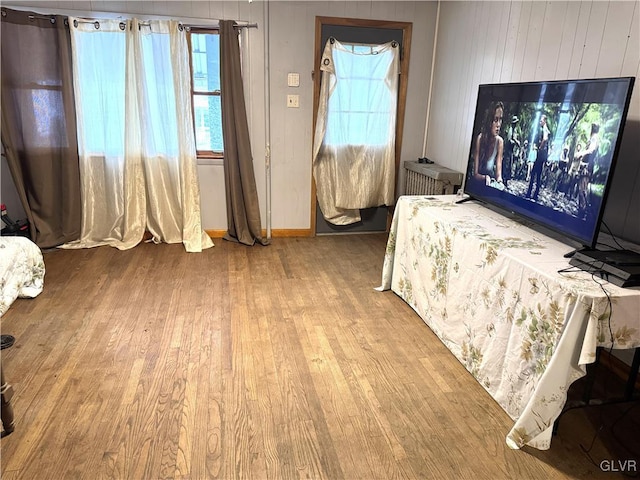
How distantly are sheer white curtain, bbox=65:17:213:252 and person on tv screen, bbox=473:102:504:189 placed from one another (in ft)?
7.96

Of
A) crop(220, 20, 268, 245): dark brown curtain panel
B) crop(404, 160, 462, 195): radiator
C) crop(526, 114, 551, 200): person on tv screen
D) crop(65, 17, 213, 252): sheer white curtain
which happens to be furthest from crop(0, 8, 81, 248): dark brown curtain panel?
crop(526, 114, 551, 200): person on tv screen

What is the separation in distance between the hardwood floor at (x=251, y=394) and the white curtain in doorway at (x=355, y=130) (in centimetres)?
134

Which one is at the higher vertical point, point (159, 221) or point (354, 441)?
point (159, 221)

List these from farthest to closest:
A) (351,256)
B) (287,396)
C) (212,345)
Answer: (351,256), (212,345), (287,396)

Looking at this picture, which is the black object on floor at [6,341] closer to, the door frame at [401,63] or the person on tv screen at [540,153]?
the door frame at [401,63]

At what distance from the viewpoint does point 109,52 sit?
143 inches

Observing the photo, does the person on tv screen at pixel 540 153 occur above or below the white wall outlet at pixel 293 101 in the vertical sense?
below

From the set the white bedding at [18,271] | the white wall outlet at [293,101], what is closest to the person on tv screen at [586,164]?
the white wall outlet at [293,101]

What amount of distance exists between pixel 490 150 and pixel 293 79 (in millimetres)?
2056

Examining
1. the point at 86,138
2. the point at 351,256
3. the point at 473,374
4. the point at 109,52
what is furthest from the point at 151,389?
the point at 109,52

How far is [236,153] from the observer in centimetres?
399

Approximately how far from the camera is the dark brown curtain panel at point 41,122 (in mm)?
3445

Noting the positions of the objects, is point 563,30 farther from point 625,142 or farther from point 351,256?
point 351,256

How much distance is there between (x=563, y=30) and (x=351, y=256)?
2257mm
